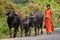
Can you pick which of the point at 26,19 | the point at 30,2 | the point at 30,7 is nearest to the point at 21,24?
the point at 26,19

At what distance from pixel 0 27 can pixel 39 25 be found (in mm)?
2913

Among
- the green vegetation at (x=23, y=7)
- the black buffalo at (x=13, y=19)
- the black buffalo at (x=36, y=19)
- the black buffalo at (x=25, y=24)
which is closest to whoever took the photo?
the black buffalo at (x=25, y=24)

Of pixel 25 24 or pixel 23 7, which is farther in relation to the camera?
pixel 23 7

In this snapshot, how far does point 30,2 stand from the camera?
3238cm

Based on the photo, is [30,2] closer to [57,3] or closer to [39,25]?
[57,3]

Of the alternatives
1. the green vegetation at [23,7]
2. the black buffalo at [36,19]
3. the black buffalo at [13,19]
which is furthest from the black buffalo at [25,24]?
the green vegetation at [23,7]

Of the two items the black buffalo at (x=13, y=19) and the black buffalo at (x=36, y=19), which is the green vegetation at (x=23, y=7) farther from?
the black buffalo at (x=36, y=19)

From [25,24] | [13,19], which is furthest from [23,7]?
[25,24]

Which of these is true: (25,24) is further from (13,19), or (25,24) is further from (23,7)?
(23,7)

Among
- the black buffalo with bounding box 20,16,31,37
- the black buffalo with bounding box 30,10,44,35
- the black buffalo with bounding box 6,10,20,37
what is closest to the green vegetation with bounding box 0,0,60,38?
the black buffalo with bounding box 6,10,20,37

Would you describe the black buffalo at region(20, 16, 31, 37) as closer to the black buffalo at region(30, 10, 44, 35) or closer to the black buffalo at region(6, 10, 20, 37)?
the black buffalo at region(6, 10, 20, 37)

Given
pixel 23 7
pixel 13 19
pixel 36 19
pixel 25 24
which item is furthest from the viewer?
pixel 23 7

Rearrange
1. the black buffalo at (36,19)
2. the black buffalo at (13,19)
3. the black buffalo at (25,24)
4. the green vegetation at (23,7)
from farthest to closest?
1. the green vegetation at (23,7)
2. the black buffalo at (36,19)
3. the black buffalo at (13,19)
4. the black buffalo at (25,24)

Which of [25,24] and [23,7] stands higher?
[23,7]
